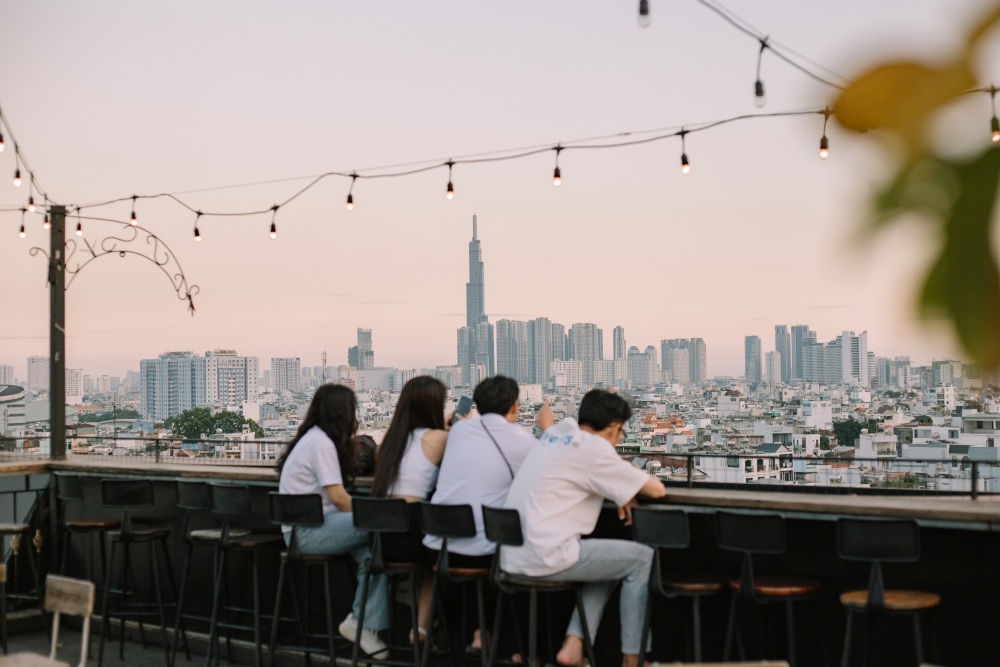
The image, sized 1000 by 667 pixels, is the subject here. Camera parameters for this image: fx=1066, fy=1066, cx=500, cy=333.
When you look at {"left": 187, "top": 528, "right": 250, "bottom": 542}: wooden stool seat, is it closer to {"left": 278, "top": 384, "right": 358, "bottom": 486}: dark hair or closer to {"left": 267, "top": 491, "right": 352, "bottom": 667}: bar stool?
{"left": 267, "top": 491, "right": 352, "bottom": 667}: bar stool

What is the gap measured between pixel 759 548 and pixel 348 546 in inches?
74.1

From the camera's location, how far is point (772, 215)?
2.05 feet

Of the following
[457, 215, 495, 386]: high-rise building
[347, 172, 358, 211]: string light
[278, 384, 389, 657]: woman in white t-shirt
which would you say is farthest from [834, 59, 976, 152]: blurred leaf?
[347, 172, 358, 211]: string light

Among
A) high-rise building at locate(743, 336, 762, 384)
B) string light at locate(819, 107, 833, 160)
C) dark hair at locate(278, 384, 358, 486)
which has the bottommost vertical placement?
dark hair at locate(278, 384, 358, 486)

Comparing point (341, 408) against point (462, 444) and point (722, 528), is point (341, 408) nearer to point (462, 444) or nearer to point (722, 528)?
point (462, 444)

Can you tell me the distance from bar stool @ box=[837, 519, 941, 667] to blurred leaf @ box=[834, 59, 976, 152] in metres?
3.38

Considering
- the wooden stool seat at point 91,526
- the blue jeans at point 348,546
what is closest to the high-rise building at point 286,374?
the wooden stool seat at point 91,526

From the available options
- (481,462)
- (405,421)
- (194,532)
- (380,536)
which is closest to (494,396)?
(481,462)

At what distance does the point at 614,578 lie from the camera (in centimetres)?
407

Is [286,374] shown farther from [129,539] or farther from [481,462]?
[481,462]

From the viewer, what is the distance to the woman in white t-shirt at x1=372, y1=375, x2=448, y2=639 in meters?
4.61

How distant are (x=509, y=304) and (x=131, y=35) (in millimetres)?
12453

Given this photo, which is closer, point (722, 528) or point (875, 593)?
point (875, 593)

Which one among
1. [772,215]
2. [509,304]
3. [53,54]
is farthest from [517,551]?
[509,304]
